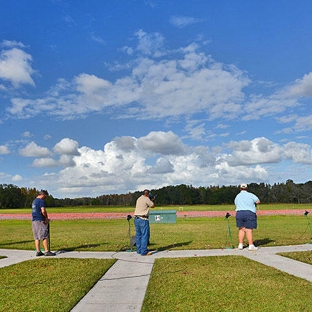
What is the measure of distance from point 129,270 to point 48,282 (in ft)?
6.02

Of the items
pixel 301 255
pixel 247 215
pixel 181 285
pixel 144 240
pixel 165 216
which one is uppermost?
pixel 247 215

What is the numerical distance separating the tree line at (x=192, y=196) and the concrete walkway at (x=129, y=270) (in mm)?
101317

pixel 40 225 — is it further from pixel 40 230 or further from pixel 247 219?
pixel 247 219

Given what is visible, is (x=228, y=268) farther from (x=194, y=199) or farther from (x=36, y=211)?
(x=194, y=199)

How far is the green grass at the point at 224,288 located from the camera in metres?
5.14

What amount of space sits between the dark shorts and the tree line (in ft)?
332

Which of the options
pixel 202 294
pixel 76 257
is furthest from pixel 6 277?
pixel 202 294

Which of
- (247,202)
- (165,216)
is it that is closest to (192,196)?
(165,216)

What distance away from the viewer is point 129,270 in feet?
25.8

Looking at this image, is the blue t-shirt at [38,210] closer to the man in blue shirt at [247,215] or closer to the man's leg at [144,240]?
the man's leg at [144,240]

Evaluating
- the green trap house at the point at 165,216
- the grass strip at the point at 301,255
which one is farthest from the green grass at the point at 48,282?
the green trap house at the point at 165,216

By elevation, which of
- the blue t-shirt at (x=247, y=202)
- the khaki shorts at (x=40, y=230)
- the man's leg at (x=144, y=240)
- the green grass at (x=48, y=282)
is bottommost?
the green grass at (x=48, y=282)

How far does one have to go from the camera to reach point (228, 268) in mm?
7691

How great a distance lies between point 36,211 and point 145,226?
304 centimetres
